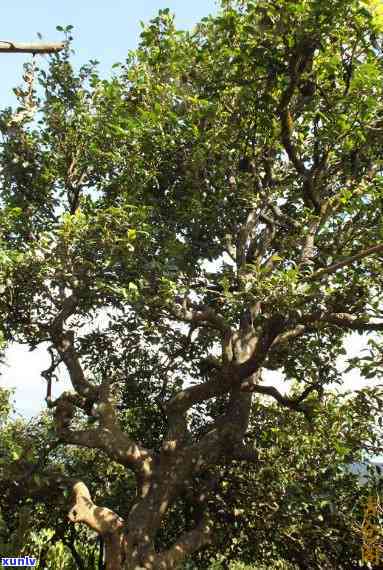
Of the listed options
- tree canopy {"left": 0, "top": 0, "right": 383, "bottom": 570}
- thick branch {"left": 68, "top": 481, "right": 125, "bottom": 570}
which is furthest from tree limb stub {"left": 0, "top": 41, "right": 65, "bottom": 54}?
thick branch {"left": 68, "top": 481, "right": 125, "bottom": 570}

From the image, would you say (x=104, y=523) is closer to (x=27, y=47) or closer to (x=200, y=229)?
(x=200, y=229)

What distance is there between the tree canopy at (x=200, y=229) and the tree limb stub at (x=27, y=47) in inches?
219

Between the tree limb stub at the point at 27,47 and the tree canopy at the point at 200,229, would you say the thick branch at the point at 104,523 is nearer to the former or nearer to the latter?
the tree canopy at the point at 200,229

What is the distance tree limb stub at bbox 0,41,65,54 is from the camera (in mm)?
2805

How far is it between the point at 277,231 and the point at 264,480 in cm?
710

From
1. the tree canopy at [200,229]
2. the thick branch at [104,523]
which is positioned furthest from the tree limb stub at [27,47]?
the thick branch at [104,523]

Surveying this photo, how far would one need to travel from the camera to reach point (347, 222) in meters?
10.5

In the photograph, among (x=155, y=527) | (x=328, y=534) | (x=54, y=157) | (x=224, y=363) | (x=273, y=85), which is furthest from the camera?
(x=54, y=157)

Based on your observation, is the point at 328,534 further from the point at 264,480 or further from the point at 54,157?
the point at 54,157

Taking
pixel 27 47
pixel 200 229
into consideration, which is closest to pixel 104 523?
pixel 200 229

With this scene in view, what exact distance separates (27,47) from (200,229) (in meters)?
8.89

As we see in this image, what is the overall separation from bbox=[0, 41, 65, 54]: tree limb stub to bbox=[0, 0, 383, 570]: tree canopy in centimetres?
557

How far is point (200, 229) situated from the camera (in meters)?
11.7

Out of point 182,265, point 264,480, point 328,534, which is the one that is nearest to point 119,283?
point 182,265
